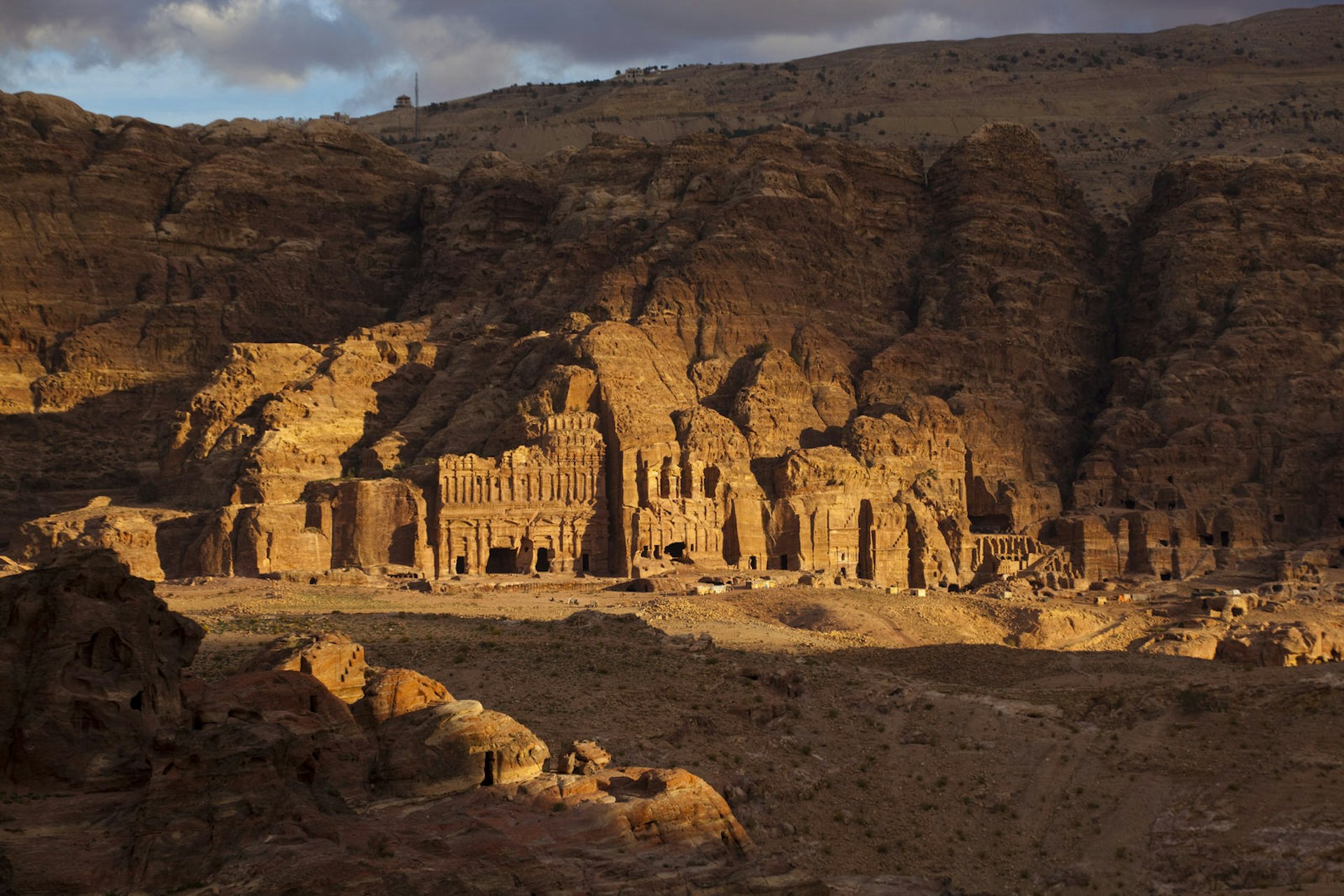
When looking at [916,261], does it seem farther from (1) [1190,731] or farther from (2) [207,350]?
(1) [1190,731]

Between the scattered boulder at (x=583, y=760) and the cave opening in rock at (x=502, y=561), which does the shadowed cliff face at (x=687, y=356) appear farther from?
the scattered boulder at (x=583, y=760)

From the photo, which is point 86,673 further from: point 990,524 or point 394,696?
point 990,524

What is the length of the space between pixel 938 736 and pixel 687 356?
159 feet

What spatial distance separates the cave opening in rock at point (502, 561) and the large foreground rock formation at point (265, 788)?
42.5 m

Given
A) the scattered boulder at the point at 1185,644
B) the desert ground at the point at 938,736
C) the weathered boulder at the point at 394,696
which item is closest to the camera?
the weathered boulder at the point at 394,696

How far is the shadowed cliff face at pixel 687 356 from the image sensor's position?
68.1m

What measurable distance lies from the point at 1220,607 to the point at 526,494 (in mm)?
28683

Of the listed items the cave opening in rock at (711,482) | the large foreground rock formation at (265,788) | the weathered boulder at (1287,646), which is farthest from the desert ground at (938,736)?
the cave opening in rock at (711,482)

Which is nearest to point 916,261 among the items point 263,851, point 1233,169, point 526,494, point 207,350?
point 1233,169

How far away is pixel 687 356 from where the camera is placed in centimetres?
7975

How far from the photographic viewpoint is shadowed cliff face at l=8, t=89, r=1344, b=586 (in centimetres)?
6812

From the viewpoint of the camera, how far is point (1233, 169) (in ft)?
304

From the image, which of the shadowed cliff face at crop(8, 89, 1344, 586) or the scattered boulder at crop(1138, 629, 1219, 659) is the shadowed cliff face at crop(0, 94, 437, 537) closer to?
the shadowed cliff face at crop(8, 89, 1344, 586)

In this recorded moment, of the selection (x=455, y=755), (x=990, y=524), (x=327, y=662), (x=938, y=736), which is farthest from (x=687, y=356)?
(x=455, y=755)
